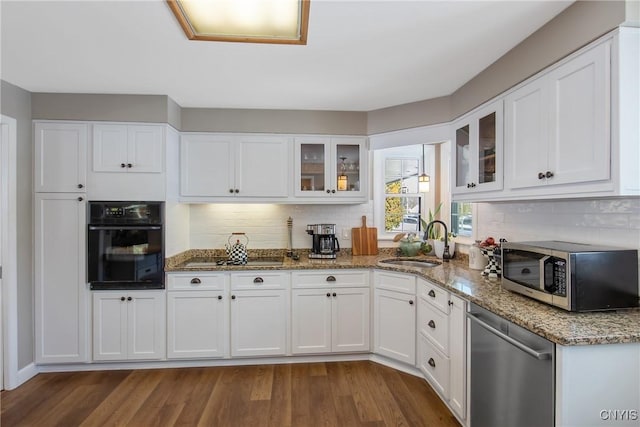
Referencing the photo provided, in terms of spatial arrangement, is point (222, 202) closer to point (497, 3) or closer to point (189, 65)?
point (189, 65)

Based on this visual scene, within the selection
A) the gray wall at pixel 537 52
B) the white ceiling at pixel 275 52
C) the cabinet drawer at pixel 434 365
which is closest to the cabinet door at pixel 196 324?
the cabinet drawer at pixel 434 365

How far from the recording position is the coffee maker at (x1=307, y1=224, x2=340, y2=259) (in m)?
3.23

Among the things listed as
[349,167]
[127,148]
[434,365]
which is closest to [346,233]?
[349,167]

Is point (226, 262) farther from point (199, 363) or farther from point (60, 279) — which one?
point (60, 279)

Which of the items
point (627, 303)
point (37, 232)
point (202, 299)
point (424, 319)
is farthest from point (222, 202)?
point (627, 303)

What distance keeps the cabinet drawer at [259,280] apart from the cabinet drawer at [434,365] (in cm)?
125

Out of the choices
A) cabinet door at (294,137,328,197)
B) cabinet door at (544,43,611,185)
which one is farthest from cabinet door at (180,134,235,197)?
cabinet door at (544,43,611,185)

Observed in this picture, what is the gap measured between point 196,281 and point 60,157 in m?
1.57

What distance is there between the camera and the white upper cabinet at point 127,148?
276 cm

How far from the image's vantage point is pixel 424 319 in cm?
251

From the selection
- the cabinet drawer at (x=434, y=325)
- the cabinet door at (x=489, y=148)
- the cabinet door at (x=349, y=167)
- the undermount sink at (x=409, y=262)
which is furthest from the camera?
the cabinet door at (x=349, y=167)

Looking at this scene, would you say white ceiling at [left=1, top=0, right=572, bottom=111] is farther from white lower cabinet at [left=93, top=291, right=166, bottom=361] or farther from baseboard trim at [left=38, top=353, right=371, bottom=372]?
baseboard trim at [left=38, top=353, right=371, bottom=372]

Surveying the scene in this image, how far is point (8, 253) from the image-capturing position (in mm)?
2504

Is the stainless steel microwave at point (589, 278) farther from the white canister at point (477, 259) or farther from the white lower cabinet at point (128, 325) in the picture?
the white lower cabinet at point (128, 325)
